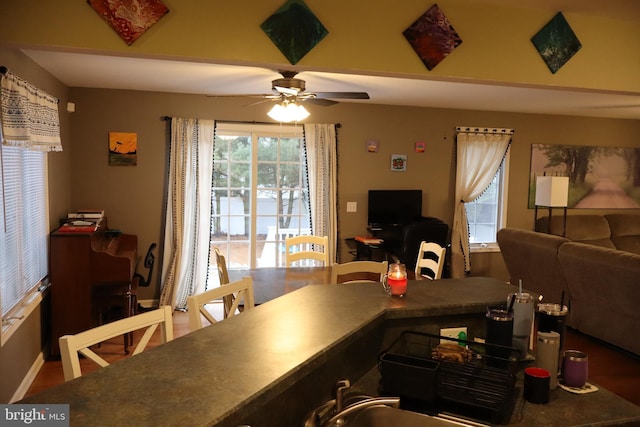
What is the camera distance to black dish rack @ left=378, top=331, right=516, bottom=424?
1.46 m

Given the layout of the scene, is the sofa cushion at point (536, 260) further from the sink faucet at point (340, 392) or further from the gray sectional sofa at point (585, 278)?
the sink faucet at point (340, 392)

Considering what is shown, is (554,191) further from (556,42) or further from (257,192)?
(556,42)

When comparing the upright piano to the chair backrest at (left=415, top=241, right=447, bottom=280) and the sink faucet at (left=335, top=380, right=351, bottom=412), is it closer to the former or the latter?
the chair backrest at (left=415, top=241, right=447, bottom=280)

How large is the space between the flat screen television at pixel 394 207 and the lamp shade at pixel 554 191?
1481mm

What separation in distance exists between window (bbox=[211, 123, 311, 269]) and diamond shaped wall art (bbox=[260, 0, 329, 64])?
3.24 meters

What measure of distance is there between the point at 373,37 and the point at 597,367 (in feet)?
10.5

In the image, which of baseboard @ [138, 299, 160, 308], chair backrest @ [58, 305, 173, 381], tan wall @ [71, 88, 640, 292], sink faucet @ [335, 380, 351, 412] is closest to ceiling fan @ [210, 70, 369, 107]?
tan wall @ [71, 88, 640, 292]

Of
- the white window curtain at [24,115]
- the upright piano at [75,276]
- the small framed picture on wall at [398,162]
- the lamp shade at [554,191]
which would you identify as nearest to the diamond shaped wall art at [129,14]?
the white window curtain at [24,115]

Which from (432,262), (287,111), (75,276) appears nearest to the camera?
(287,111)

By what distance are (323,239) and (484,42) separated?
2257 millimetres

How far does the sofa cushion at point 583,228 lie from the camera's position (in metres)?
6.50

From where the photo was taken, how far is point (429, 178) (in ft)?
20.6

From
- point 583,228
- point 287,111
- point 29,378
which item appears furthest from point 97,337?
point 583,228

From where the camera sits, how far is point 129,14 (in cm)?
214
